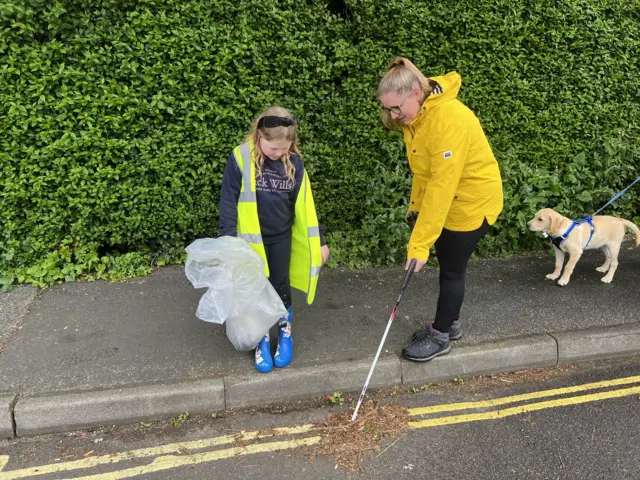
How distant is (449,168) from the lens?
283 cm

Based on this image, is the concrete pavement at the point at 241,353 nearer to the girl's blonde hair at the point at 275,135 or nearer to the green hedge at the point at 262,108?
the green hedge at the point at 262,108

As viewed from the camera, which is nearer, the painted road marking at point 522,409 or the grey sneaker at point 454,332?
the painted road marking at point 522,409

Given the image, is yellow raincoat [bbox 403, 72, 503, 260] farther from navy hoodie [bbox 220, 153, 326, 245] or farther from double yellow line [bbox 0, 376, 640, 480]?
double yellow line [bbox 0, 376, 640, 480]

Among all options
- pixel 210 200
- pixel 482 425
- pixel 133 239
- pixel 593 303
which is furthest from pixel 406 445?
pixel 133 239

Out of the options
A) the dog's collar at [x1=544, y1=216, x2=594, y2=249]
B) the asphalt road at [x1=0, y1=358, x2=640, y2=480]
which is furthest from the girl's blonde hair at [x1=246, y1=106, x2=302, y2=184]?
the dog's collar at [x1=544, y1=216, x2=594, y2=249]

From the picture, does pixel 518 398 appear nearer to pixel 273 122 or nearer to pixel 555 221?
pixel 555 221

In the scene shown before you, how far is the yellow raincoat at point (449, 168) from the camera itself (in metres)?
2.83

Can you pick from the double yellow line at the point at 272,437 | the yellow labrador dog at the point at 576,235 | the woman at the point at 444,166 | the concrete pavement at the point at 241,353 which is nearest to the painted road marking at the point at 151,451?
the double yellow line at the point at 272,437

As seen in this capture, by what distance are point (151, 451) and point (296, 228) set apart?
1677 millimetres

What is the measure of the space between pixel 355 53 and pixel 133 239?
112 inches

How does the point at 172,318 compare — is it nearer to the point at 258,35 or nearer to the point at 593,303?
the point at 258,35

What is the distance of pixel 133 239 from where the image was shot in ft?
15.8

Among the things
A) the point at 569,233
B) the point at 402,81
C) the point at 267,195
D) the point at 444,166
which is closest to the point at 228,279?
the point at 267,195

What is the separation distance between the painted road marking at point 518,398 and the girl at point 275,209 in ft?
3.39
